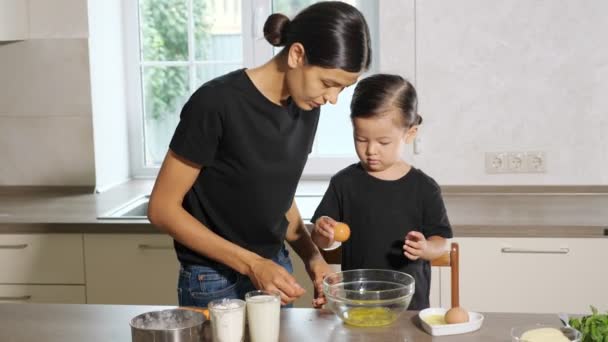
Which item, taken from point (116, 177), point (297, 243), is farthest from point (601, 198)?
point (116, 177)

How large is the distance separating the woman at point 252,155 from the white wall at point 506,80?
1.17m

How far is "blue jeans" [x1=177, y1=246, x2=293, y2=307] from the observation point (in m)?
1.80

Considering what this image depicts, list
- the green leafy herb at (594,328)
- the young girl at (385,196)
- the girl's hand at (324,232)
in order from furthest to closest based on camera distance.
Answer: the young girl at (385,196) < the girl's hand at (324,232) < the green leafy herb at (594,328)

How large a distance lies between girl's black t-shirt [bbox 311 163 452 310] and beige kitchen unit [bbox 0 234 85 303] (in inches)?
39.2

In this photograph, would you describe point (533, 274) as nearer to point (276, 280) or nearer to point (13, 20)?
point (276, 280)

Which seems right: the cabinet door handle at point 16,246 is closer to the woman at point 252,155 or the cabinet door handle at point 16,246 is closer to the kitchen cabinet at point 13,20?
the kitchen cabinet at point 13,20

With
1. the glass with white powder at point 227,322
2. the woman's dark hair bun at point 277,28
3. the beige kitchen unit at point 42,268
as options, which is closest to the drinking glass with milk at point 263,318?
the glass with white powder at point 227,322

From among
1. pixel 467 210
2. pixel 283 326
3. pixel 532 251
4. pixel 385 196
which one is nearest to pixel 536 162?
pixel 467 210

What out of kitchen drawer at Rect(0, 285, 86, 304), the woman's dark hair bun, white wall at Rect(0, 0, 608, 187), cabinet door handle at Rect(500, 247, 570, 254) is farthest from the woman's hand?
white wall at Rect(0, 0, 608, 187)

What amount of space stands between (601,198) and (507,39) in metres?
0.62

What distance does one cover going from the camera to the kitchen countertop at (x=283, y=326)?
4.99ft

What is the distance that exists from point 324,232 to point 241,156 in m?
0.25

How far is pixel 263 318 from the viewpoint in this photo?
57.4 inches

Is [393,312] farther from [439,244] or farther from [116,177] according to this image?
[116,177]
